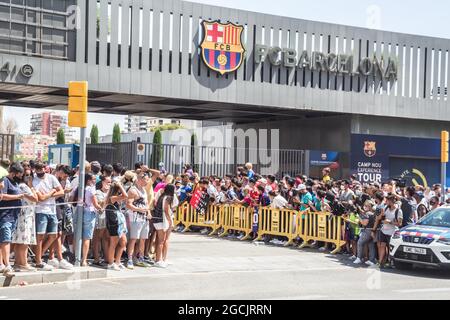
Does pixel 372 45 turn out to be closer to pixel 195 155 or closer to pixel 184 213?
pixel 195 155

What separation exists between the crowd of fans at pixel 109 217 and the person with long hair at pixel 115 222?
0.06 ft

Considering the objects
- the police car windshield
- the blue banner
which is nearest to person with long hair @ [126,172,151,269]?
the police car windshield

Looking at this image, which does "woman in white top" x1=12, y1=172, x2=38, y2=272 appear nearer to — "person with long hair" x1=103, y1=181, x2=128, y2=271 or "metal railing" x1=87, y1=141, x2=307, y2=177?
"person with long hair" x1=103, y1=181, x2=128, y2=271

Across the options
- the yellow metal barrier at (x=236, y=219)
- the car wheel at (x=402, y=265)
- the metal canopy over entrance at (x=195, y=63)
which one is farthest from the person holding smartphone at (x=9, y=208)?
the metal canopy over entrance at (x=195, y=63)

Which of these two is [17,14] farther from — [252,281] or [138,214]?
[252,281]

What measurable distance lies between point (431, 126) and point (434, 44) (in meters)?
4.55

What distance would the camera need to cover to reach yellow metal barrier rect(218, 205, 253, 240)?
19.5 m

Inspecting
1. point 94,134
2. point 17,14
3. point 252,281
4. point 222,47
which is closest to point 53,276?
point 252,281

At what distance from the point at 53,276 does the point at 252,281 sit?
3.51 meters

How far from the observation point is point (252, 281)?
40.6 feet

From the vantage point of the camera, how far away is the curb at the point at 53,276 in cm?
1111

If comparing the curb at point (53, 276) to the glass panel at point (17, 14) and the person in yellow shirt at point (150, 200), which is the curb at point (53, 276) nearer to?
the person in yellow shirt at point (150, 200)
